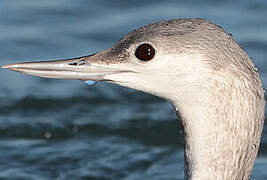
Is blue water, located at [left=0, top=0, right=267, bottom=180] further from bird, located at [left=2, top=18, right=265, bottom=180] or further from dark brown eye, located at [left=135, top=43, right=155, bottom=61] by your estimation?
dark brown eye, located at [left=135, top=43, right=155, bottom=61]

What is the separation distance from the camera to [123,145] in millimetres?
10211

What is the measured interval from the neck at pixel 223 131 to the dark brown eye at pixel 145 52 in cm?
39

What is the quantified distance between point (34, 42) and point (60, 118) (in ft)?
5.12

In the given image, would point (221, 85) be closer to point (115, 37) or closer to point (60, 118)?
point (60, 118)

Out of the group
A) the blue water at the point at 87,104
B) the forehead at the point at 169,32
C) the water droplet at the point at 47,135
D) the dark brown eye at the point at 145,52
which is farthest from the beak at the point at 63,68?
the water droplet at the point at 47,135

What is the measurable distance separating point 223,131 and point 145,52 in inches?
29.7

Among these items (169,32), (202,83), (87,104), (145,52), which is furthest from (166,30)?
(87,104)

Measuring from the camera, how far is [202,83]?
20.5ft

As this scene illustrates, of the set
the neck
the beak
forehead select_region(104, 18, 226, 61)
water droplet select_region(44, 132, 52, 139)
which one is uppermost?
forehead select_region(104, 18, 226, 61)

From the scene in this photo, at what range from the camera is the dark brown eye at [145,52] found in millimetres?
6402

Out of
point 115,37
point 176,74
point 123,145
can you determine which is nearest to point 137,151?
point 123,145

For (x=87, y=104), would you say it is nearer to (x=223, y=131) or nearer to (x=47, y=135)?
(x=47, y=135)

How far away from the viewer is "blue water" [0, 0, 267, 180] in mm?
9914

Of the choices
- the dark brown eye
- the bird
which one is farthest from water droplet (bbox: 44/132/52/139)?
the dark brown eye
